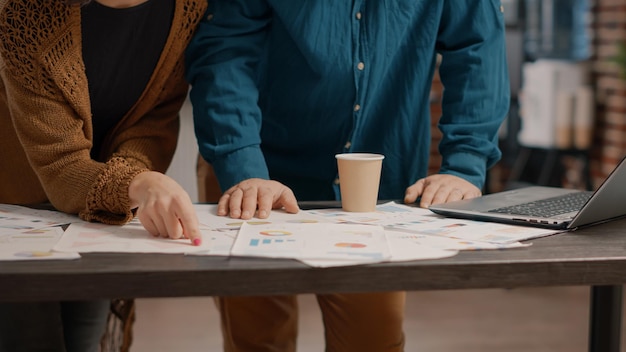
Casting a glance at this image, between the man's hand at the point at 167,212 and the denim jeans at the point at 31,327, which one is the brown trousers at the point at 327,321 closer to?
the denim jeans at the point at 31,327

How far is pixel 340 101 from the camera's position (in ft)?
5.27

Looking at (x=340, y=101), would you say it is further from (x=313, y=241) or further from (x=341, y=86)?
(x=313, y=241)

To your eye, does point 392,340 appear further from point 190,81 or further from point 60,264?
point 60,264

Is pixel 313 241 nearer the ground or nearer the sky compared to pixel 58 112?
nearer the ground

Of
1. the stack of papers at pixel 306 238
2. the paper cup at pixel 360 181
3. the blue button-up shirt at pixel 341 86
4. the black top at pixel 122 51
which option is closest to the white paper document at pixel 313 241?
the stack of papers at pixel 306 238

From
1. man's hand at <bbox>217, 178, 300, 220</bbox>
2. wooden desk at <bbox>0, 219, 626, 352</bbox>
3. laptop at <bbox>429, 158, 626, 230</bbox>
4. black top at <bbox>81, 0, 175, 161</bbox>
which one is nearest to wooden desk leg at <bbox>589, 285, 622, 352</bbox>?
laptop at <bbox>429, 158, 626, 230</bbox>

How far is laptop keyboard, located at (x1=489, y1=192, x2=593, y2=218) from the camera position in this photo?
1201mm

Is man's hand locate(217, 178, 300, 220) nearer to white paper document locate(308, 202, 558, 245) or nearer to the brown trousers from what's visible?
white paper document locate(308, 202, 558, 245)

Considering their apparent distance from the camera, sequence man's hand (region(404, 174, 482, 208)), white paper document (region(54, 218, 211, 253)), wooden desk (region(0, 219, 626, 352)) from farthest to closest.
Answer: man's hand (region(404, 174, 482, 208))
white paper document (region(54, 218, 211, 253))
wooden desk (region(0, 219, 626, 352))

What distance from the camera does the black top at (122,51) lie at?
1400 millimetres

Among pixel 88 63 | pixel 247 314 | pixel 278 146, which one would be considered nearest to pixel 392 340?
pixel 247 314

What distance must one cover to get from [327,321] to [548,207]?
544 millimetres

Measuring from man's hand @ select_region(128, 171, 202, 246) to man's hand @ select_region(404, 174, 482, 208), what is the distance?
0.43 metres

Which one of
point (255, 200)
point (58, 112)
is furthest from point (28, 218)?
point (255, 200)
